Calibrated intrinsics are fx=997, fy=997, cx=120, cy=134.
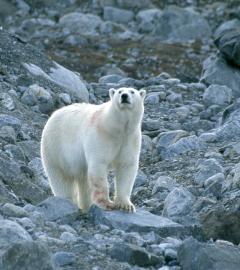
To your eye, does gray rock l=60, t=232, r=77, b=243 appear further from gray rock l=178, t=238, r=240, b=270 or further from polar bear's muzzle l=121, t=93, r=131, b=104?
polar bear's muzzle l=121, t=93, r=131, b=104

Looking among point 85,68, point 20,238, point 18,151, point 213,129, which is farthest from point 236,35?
point 20,238

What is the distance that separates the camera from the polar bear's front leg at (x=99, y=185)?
10188 mm

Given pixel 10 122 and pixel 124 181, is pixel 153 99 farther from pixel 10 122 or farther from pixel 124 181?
pixel 124 181

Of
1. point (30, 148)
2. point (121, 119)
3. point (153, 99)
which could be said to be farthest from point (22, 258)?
point (153, 99)

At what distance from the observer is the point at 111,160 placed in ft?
33.8

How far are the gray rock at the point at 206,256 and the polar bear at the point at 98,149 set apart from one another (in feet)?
6.93

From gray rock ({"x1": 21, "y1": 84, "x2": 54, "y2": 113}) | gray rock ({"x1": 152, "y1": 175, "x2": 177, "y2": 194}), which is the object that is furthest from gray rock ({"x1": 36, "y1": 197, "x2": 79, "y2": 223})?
gray rock ({"x1": 21, "y1": 84, "x2": 54, "y2": 113})

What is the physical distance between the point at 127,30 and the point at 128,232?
88.4ft

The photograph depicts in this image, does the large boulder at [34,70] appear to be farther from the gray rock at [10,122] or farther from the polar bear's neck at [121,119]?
the polar bear's neck at [121,119]

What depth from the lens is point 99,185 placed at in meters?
10.2

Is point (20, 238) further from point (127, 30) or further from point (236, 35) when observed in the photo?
point (127, 30)

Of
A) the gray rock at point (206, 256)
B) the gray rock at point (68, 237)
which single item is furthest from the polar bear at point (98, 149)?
the gray rock at point (206, 256)

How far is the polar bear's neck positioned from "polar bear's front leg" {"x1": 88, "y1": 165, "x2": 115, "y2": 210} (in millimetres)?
460

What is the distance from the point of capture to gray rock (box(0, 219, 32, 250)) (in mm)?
7518
